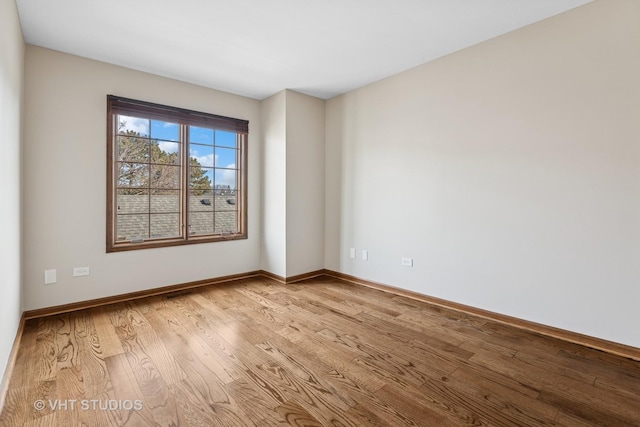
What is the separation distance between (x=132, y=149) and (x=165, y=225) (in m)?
0.91

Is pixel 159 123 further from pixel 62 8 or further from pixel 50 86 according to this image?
pixel 62 8

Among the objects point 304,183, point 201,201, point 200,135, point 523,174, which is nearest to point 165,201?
point 201,201

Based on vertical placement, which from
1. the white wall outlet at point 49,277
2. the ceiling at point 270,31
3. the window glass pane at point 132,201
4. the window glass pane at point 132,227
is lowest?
the white wall outlet at point 49,277

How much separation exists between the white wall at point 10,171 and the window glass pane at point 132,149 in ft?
2.85

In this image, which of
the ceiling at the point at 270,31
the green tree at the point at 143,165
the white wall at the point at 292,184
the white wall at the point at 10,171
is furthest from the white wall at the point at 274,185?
the white wall at the point at 10,171

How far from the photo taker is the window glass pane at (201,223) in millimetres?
3828

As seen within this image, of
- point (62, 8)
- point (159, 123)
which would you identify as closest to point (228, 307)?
point (159, 123)

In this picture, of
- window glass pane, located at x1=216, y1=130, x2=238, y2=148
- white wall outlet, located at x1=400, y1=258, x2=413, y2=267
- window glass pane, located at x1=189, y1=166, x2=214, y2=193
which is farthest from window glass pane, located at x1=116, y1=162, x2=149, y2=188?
white wall outlet, located at x1=400, y1=258, x2=413, y2=267

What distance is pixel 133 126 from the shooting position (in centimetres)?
338

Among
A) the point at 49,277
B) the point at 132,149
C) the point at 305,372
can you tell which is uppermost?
the point at 132,149

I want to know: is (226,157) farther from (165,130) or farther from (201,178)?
(165,130)

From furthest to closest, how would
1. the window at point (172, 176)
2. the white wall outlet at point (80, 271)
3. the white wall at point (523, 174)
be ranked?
the window at point (172, 176) < the white wall outlet at point (80, 271) < the white wall at point (523, 174)

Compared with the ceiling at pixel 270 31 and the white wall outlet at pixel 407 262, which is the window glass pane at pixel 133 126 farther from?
the white wall outlet at pixel 407 262

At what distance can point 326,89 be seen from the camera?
3994 mm
